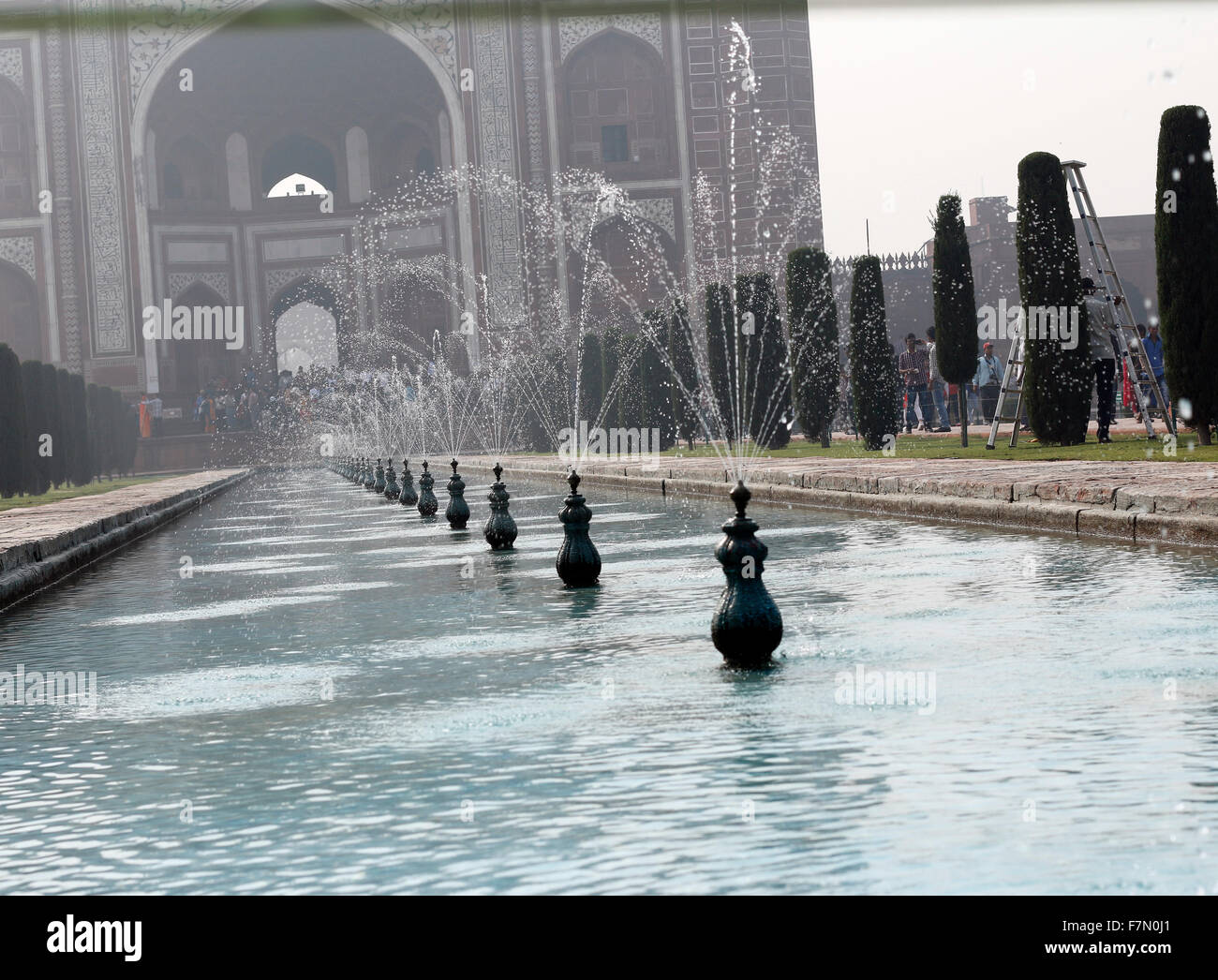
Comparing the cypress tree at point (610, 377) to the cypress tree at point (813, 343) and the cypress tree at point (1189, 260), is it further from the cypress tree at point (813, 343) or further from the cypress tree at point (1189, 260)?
the cypress tree at point (1189, 260)

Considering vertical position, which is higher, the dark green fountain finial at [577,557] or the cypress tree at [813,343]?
the cypress tree at [813,343]

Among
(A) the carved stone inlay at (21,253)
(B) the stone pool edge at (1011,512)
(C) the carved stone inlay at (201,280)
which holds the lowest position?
(B) the stone pool edge at (1011,512)

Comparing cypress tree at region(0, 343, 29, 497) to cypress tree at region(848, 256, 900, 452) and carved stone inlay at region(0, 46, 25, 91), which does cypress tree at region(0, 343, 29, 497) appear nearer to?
cypress tree at region(848, 256, 900, 452)

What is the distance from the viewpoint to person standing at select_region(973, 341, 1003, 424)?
22750 mm

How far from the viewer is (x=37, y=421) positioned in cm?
2548

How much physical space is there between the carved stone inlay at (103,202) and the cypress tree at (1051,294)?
32632 millimetres

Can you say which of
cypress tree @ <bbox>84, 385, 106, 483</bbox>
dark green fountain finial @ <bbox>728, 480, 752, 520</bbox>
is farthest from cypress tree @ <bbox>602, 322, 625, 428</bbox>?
dark green fountain finial @ <bbox>728, 480, 752, 520</bbox>

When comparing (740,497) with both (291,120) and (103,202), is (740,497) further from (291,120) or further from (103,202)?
(291,120)

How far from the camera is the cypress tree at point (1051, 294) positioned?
16.2m

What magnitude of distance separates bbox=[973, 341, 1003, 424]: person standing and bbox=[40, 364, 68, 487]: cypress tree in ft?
44.7

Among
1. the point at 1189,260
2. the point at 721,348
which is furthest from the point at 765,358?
the point at 1189,260

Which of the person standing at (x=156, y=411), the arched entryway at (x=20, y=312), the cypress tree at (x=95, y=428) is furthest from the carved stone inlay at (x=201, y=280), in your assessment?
the cypress tree at (x=95, y=428)

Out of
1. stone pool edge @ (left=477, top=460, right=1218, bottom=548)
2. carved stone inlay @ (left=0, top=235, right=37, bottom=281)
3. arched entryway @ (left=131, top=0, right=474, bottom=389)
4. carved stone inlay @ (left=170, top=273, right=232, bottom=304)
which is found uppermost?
arched entryway @ (left=131, top=0, right=474, bottom=389)

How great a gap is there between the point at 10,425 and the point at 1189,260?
45.9 ft
